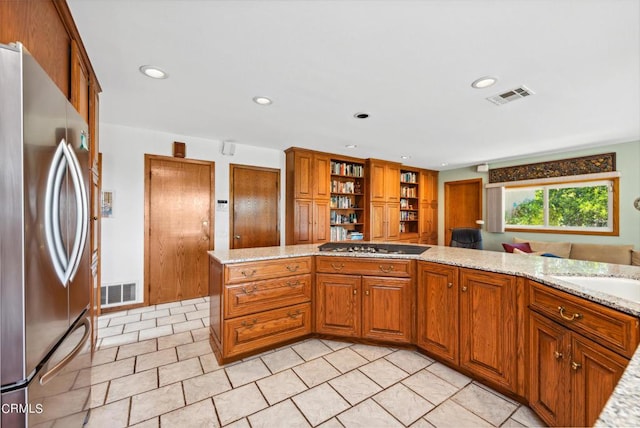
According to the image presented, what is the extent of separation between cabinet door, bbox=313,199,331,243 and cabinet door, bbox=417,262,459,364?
249 centimetres

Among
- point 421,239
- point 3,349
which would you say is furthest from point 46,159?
point 421,239

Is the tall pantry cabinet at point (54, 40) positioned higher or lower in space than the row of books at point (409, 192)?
higher

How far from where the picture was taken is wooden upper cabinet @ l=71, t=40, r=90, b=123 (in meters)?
1.71

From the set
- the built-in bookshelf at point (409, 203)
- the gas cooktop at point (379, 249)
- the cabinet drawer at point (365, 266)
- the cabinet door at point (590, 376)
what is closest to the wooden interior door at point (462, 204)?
the built-in bookshelf at point (409, 203)

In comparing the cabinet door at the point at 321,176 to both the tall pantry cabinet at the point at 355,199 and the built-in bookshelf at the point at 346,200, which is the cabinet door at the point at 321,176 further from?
the built-in bookshelf at the point at 346,200

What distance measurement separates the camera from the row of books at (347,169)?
505cm

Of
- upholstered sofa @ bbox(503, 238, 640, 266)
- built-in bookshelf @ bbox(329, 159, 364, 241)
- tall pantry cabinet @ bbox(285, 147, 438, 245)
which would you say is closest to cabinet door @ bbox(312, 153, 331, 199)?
tall pantry cabinet @ bbox(285, 147, 438, 245)

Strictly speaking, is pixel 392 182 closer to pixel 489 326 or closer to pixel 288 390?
pixel 489 326

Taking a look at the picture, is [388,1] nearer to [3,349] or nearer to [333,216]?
[3,349]

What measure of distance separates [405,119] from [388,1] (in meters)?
1.88

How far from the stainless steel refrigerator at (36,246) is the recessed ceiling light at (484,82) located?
2.71 m

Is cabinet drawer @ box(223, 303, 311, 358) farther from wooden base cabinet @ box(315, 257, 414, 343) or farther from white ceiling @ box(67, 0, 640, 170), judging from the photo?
white ceiling @ box(67, 0, 640, 170)

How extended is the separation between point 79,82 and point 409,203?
20.0 feet

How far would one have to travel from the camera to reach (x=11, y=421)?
0.80 m
